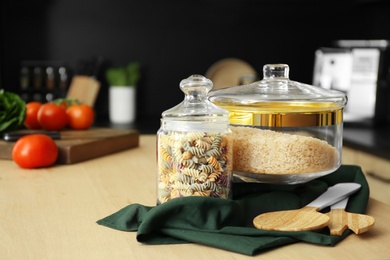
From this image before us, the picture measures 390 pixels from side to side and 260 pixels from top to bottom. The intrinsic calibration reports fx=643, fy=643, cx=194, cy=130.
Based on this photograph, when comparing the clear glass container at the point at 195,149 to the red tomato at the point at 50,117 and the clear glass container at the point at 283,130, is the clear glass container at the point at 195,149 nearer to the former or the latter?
the clear glass container at the point at 283,130

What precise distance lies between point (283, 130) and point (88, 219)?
15.3 inches

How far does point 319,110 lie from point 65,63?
2478 millimetres

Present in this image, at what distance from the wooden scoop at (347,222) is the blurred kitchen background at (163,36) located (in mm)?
2165

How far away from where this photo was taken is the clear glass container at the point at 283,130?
1.16m

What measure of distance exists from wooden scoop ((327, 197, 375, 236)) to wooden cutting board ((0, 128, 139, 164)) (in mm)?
894

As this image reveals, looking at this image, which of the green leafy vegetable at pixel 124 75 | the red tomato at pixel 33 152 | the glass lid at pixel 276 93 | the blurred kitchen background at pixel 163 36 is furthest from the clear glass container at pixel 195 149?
the green leafy vegetable at pixel 124 75

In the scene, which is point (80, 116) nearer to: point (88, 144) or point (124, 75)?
point (88, 144)

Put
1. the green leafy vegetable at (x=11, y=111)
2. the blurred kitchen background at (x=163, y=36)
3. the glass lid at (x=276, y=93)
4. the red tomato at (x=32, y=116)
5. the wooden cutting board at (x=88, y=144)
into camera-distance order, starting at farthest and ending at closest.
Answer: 1. the blurred kitchen background at (x=163, y=36)
2. the red tomato at (x=32, y=116)
3. the green leafy vegetable at (x=11, y=111)
4. the wooden cutting board at (x=88, y=144)
5. the glass lid at (x=276, y=93)

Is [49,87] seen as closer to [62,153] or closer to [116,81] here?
[116,81]

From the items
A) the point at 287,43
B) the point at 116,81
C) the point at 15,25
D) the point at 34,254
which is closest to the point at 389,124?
the point at 287,43

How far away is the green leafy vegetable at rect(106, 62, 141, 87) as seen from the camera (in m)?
3.41

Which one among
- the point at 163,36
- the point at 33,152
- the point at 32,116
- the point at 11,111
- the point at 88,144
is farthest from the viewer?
the point at 163,36

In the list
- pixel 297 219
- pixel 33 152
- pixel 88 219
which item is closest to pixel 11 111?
pixel 33 152

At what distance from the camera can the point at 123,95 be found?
3443mm
